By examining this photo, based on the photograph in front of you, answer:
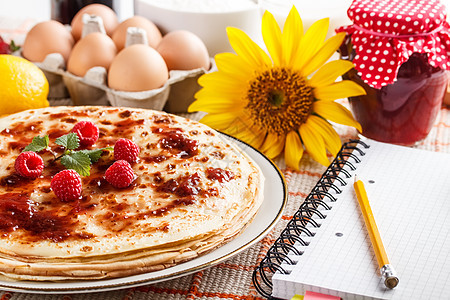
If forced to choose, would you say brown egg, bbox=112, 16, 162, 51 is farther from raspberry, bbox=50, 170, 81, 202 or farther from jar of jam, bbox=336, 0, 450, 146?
raspberry, bbox=50, 170, 81, 202

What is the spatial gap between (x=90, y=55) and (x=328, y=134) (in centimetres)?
79

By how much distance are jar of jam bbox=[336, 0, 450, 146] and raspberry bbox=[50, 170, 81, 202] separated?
79cm

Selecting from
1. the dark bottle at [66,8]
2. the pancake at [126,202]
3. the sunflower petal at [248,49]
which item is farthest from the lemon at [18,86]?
the dark bottle at [66,8]

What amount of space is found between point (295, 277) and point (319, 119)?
0.68 metres

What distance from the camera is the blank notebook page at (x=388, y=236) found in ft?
3.67

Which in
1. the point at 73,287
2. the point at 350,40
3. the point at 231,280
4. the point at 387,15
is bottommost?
the point at 231,280

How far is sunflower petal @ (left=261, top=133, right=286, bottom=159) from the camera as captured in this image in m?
1.78

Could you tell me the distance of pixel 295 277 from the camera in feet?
3.71

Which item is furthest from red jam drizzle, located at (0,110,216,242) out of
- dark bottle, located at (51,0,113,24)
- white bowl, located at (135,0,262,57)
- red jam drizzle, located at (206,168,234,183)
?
dark bottle, located at (51,0,113,24)

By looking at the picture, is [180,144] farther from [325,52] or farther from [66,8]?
[66,8]

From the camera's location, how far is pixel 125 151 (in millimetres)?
1433

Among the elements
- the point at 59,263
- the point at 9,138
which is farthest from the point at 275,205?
the point at 9,138

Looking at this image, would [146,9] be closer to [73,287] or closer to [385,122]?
[385,122]

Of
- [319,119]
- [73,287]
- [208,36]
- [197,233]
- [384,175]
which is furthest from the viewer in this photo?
[208,36]
